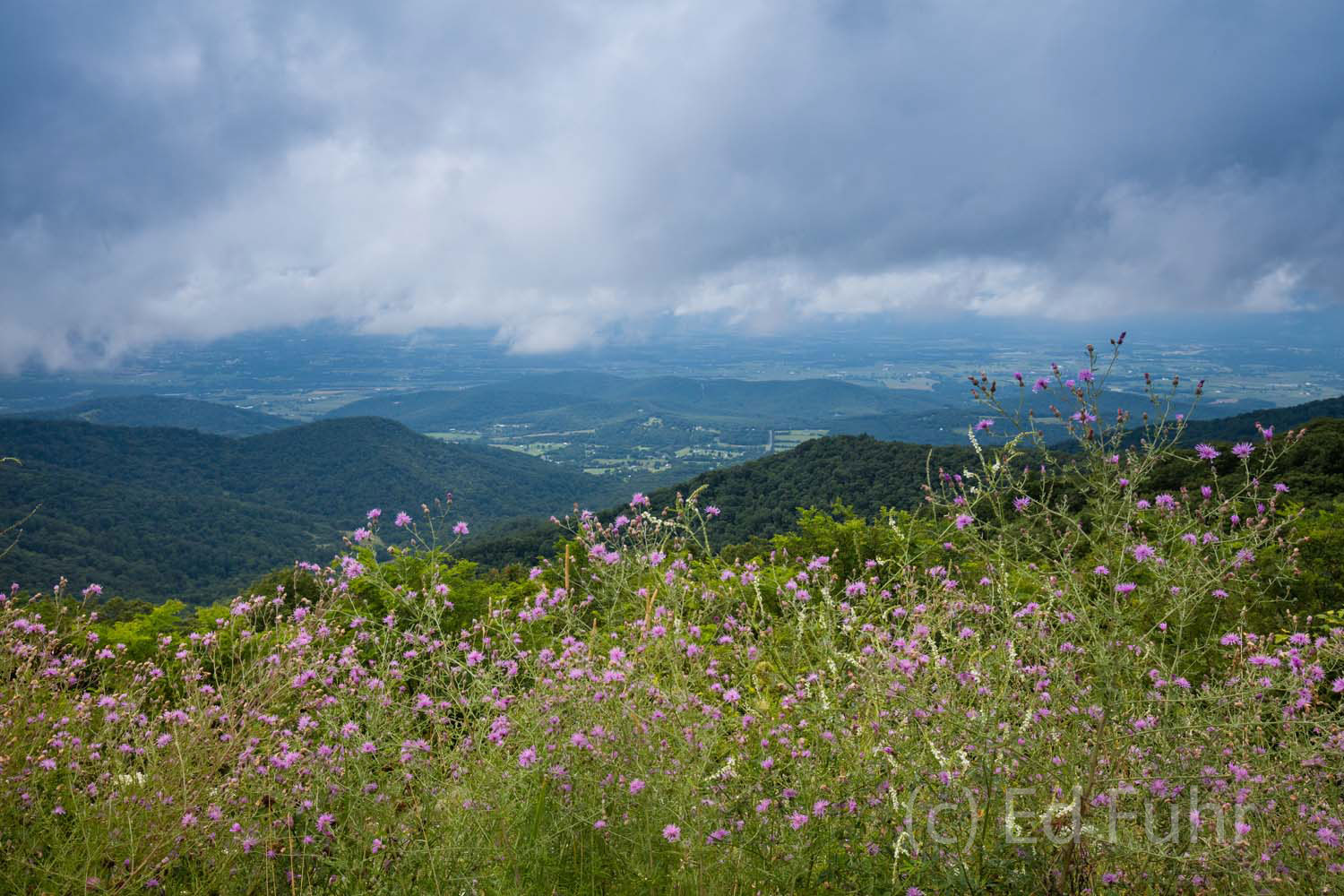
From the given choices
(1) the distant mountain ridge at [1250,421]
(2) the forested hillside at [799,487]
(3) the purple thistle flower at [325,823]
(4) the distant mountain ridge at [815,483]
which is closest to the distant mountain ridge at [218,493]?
(2) the forested hillside at [799,487]

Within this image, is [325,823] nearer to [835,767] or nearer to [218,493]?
[835,767]

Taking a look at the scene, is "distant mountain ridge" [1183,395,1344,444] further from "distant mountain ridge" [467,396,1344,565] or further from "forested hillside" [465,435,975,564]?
"forested hillside" [465,435,975,564]

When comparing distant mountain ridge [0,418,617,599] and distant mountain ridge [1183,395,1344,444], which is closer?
distant mountain ridge [1183,395,1344,444]

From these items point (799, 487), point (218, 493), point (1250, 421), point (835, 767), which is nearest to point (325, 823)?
point (835, 767)

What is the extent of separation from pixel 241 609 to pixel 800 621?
2.87 metres

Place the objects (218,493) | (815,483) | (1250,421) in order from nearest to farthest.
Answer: (815,483)
(1250,421)
(218,493)

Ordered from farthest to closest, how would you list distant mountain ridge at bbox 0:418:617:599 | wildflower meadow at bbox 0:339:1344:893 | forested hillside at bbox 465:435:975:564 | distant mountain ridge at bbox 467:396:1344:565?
distant mountain ridge at bbox 0:418:617:599
forested hillside at bbox 465:435:975:564
distant mountain ridge at bbox 467:396:1344:565
wildflower meadow at bbox 0:339:1344:893

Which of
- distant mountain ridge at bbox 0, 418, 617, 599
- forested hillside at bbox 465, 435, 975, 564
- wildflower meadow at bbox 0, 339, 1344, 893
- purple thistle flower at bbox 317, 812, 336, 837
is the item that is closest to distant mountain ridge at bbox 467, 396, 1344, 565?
forested hillside at bbox 465, 435, 975, 564

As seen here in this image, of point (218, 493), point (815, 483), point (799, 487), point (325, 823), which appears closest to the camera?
point (325, 823)

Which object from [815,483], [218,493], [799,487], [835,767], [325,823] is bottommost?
[218,493]

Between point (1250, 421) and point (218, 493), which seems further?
point (218, 493)

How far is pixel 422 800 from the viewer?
2475mm

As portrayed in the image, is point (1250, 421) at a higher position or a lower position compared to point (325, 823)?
higher

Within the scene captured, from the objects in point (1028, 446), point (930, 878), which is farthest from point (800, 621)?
point (1028, 446)
